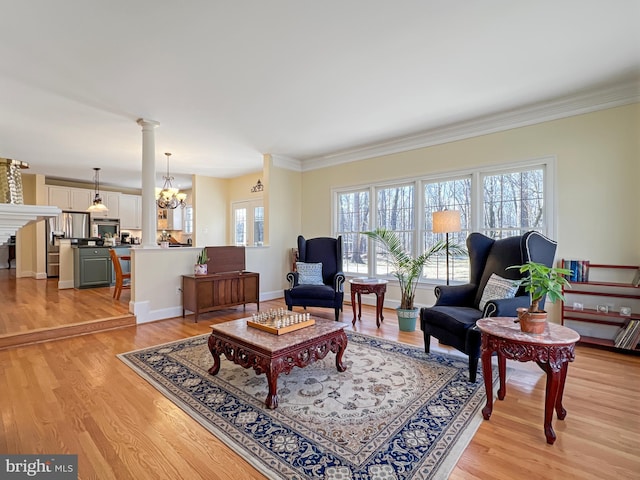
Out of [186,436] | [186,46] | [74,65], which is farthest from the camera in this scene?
[74,65]

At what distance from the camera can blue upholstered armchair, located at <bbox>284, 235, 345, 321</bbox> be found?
14.1ft

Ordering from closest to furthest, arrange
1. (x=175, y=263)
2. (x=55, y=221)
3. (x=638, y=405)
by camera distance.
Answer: (x=638, y=405) < (x=175, y=263) < (x=55, y=221)

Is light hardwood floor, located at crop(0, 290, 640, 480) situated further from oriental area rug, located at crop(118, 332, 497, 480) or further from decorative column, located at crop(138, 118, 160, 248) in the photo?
decorative column, located at crop(138, 118, 160, 248)

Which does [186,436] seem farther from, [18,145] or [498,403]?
[18,145]

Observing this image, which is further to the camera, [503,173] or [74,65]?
[503,173]

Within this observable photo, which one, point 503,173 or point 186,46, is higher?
point 186,46

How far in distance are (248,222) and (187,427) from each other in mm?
6448

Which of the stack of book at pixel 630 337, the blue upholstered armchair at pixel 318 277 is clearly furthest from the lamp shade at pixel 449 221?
the stack of book at pixel 630 337

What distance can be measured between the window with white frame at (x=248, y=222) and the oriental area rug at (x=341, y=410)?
4.83 m

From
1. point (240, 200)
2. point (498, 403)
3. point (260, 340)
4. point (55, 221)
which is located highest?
point (240, 200)

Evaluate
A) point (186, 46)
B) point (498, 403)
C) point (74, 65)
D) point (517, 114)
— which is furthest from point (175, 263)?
point (517, 114)

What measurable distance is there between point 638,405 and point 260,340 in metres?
2.71

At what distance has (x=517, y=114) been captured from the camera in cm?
390

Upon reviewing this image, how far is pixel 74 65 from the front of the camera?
2.86 metres
